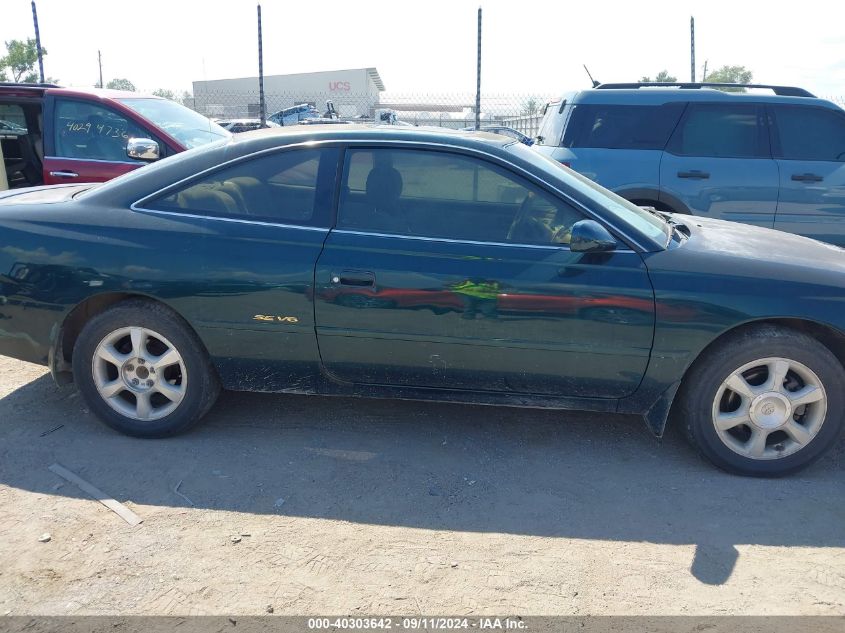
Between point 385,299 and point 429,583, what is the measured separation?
1.38 metres

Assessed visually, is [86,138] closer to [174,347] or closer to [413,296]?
[174,347]

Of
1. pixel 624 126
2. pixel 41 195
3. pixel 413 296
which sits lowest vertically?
pixel 413 296

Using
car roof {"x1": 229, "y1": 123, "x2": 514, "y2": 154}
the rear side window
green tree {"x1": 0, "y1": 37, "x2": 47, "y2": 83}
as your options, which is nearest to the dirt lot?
car roof {"x1": 229, "y1": 123, "x2": 514, "y2": 154}

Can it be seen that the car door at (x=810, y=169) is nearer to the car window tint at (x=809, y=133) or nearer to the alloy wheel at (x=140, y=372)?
the car window tint at (x=809, y=133)

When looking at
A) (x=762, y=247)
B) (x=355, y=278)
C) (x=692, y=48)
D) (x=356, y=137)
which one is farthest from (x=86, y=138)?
(x=692, y=48)

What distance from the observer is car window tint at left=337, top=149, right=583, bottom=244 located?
360 centimetres

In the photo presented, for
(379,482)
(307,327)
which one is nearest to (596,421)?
(379,482)

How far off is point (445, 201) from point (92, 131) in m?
4.49

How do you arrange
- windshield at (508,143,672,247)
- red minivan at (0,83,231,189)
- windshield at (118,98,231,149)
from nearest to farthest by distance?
windshield at (508,143,672,247), red minivan at (0,83,231,189), windshield at (118,98,231,149)

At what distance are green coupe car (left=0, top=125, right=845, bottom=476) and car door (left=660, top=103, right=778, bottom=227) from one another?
280 cm

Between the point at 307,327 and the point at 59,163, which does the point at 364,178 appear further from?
the point at 59,163

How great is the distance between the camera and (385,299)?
354cm

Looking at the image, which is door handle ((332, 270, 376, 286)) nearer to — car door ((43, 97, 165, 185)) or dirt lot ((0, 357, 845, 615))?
dirt lot ((0, 357, 845, 615))

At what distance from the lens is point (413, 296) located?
11.5ft
